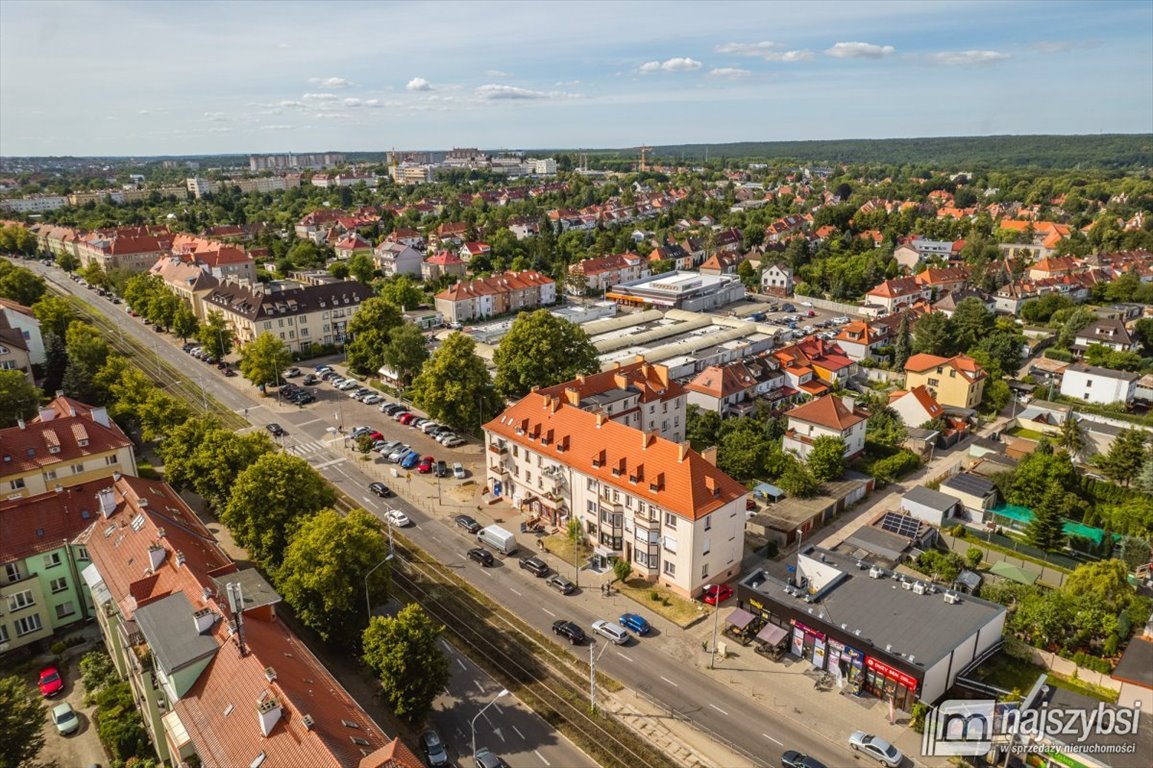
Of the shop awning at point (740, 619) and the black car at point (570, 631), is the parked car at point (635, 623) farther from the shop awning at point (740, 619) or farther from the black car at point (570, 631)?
the shop awning at point (740, 619)

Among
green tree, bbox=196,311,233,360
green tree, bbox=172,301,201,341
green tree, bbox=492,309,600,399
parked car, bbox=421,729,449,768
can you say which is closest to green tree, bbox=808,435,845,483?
green tree, bbox=492,309,600,399

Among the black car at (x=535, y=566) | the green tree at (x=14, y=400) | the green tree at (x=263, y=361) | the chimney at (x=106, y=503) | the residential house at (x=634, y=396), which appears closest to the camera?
the chimney at (x=106, y=503)

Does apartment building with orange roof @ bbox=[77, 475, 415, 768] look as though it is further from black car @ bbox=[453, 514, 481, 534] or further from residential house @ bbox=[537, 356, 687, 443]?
residential house @ bbox=[537, 356, 687, 443]

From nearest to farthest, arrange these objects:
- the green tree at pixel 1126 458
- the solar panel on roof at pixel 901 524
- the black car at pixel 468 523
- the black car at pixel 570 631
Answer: the black car at pixel 570 631 < the solar panel on roof at pixel 901 524 < the black car at pixel 468 523 < the green tree at pixel 1126 458

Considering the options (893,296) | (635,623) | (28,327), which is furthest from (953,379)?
(28,327)

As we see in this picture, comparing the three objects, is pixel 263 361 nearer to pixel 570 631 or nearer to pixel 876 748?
pixel 570 631

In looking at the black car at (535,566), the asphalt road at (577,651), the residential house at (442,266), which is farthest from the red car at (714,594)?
the residential house at (442,266)
